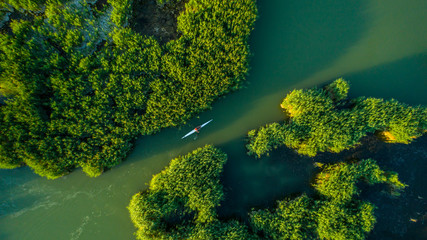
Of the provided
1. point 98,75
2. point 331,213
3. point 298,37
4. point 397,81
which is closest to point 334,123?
point 331,213

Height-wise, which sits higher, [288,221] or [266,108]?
[266,108]

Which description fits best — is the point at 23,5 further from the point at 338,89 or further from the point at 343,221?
the point at 343,221

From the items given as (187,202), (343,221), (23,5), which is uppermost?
(23,5)

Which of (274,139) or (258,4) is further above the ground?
(258,4)

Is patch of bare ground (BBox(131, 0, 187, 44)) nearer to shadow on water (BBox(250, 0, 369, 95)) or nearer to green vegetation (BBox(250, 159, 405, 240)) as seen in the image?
shadow on water (BBox(250, 0, 369, 95))

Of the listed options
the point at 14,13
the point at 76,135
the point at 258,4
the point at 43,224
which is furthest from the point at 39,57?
the point at 258,4

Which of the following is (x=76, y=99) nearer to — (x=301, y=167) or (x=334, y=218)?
(x=301, y=167)

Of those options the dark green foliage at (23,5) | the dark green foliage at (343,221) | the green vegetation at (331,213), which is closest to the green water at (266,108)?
the green vegetation at (331,213)
